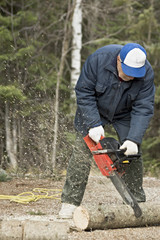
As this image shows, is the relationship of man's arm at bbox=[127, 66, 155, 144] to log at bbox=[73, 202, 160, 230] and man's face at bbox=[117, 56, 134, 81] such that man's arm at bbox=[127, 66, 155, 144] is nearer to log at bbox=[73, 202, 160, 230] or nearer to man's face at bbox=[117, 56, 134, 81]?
man's face at bbox=[117, 56, 134, 81]

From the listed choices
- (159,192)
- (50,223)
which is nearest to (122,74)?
(50,223)

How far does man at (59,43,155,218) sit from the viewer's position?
3.68 metres

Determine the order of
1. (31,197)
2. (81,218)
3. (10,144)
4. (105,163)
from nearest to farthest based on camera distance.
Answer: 1. (81,218)
2. (105,163)
3. (31,197)
4. (10,144)

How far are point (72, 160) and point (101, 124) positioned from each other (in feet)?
1.57

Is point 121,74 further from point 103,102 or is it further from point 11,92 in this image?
point 11,92

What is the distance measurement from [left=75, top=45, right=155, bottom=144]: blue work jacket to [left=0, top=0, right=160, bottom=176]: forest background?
5.42ft

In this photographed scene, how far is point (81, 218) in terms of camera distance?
11.1 feet

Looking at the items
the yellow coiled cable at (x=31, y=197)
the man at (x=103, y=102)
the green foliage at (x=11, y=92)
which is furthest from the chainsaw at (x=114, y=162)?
the green foliage at (x=11, y=92)

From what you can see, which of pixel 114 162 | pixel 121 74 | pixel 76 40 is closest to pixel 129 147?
pixel 114 162

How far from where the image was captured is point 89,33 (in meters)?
12.3

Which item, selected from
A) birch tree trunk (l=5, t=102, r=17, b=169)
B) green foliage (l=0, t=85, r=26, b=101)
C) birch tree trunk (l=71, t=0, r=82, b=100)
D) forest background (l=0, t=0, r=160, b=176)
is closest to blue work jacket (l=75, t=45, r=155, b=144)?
forest background (l=0, t=0, r=160, b=176)

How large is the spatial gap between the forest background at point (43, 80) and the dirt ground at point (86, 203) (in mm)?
654

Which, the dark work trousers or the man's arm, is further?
the dark work trousers

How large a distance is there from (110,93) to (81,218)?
126 cm
